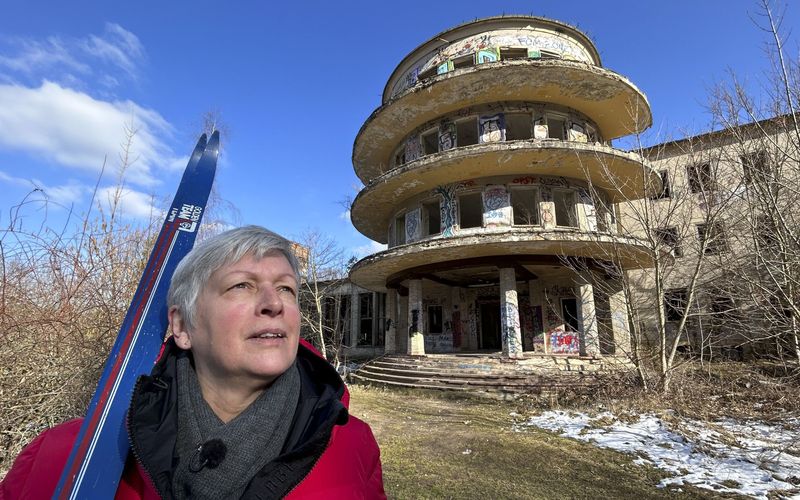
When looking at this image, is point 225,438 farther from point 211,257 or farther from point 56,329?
point 56,329

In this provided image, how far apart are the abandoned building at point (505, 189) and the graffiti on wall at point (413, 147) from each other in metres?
0.08

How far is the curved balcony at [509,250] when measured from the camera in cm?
1145

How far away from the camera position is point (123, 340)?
253cm

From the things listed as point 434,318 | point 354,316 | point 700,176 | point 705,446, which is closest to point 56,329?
point 705,446

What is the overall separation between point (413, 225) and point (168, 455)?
13848mm

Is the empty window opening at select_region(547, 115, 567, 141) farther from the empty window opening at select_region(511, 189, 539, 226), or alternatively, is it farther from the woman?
the woman

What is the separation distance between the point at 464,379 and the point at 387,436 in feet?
14.6

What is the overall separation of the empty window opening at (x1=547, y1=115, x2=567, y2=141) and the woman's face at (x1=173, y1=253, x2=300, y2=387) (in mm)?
15036

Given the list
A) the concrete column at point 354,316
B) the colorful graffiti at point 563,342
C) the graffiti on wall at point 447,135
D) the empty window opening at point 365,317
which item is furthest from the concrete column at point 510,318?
the empty window opening at point 365,317

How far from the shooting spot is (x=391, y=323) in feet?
57.5

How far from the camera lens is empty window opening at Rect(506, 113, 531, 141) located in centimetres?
1474

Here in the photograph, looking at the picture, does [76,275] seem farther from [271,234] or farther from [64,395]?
[271,234]

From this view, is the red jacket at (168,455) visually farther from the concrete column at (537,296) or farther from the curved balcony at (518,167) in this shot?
the concrete column at (537,296)

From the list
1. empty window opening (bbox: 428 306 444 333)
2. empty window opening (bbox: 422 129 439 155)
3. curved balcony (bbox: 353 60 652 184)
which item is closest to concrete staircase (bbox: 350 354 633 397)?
empty window opening (bbox: 428 306 444 333)
